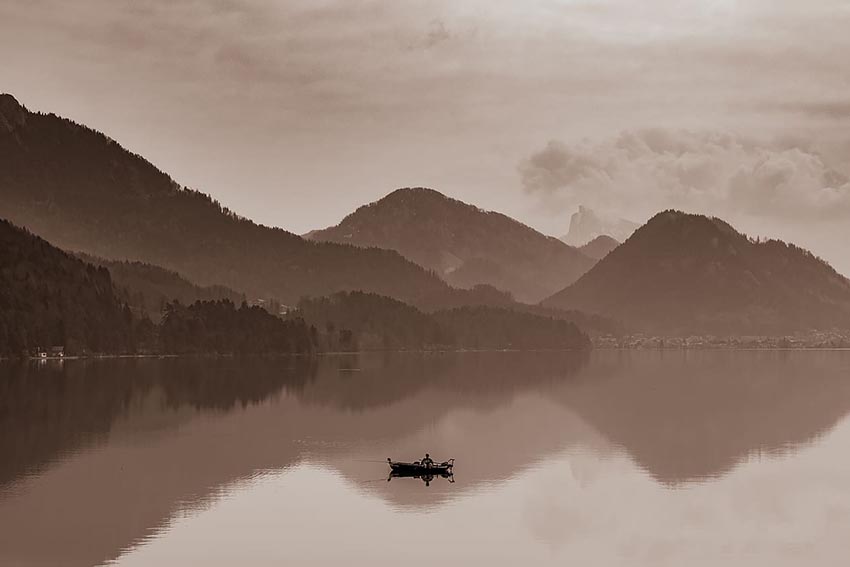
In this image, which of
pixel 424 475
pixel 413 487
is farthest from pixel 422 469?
pixel 413 487

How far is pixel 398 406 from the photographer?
575ft

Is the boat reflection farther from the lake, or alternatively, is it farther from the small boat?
the lake

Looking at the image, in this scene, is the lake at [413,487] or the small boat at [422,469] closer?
the lake at [413,487]

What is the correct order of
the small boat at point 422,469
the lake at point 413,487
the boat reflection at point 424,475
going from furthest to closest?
the small boat at point 422,469, the boat reflection at point 424,475, the lake at point 413,487

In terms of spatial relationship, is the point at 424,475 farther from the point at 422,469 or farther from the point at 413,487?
the point at 413,487

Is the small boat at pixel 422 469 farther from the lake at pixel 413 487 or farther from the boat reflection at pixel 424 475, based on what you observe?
the lake at pixel 413 487

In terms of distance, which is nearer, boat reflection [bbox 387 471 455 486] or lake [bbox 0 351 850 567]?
lake [bbox 0 351 850 567]

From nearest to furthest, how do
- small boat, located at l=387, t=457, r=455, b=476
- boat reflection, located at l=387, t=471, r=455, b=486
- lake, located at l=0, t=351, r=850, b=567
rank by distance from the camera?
lake, located at l=0, t=351, r=850, b=567 < boat reflection, located at l=387, t=471, r=455, b=486 < small boat, located at l=387, t=457, r=455, b=476

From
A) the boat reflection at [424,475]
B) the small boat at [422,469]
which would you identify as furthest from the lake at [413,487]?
the small boat at [422,469]

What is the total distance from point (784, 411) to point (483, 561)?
112 m

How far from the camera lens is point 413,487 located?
96625mm

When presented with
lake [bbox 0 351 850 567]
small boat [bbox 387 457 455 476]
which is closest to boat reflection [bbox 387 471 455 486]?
small boat [bbox 387 457 455 476]

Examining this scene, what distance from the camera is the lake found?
74000mm

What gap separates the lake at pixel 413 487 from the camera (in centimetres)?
7400
